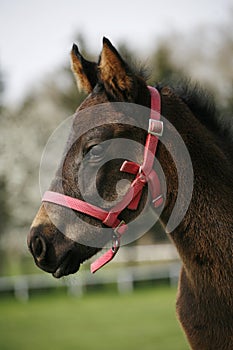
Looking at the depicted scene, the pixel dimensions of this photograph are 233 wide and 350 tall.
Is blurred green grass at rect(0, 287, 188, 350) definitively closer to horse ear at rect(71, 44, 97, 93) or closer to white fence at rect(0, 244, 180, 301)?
white fence at rect(0, 244, 180, 301)

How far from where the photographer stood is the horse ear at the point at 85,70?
3.73 m

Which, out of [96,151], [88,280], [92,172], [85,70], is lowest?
[88,280]

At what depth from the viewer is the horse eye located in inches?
131

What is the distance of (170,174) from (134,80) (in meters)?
0.61

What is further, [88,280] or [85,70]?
[88,280]

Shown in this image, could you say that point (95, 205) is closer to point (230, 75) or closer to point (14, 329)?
point (14, 329)

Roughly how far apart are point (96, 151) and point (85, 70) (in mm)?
708

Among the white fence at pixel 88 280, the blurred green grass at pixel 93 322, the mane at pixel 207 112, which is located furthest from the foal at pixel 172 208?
the white fence at pixel 88 280

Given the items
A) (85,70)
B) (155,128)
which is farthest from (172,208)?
(85,70)

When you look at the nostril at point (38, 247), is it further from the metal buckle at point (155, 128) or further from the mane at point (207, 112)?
the mane at point (207, 112)

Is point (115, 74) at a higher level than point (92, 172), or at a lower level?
higher

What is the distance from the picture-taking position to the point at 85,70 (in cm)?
374

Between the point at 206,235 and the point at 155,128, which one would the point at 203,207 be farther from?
the point at 155,128

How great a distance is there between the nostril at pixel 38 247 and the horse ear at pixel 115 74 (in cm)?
98
